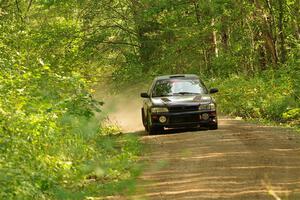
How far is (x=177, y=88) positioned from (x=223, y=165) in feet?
22.5

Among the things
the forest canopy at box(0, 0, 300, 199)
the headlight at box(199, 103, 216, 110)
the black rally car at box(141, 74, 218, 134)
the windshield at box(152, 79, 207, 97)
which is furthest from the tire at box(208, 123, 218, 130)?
the forest canopy at box(0, 0, 300, 199)

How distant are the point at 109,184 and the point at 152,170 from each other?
1416 millimetres

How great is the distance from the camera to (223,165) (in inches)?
459

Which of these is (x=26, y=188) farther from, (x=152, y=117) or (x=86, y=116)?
(x=152, y=117)

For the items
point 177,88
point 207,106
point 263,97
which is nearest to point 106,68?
point 263,97

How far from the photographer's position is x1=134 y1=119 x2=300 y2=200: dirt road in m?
9.32

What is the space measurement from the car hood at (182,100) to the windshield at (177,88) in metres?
0.43

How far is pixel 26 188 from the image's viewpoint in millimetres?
7547

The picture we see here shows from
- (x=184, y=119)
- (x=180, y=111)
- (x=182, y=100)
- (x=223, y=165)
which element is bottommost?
(x=223, y=165)

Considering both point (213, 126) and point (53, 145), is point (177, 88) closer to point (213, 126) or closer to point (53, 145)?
point (213, 126)

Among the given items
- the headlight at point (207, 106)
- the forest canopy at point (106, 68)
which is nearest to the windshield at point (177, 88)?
the headlight at point (207, 106)

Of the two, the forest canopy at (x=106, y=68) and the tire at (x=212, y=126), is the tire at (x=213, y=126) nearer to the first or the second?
the tire at (x=212, y=126)

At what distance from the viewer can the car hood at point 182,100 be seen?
17266 mm

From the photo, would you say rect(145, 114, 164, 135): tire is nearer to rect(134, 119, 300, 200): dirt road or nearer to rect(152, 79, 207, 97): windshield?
rect(134, 119, 300, 200): dirt road
